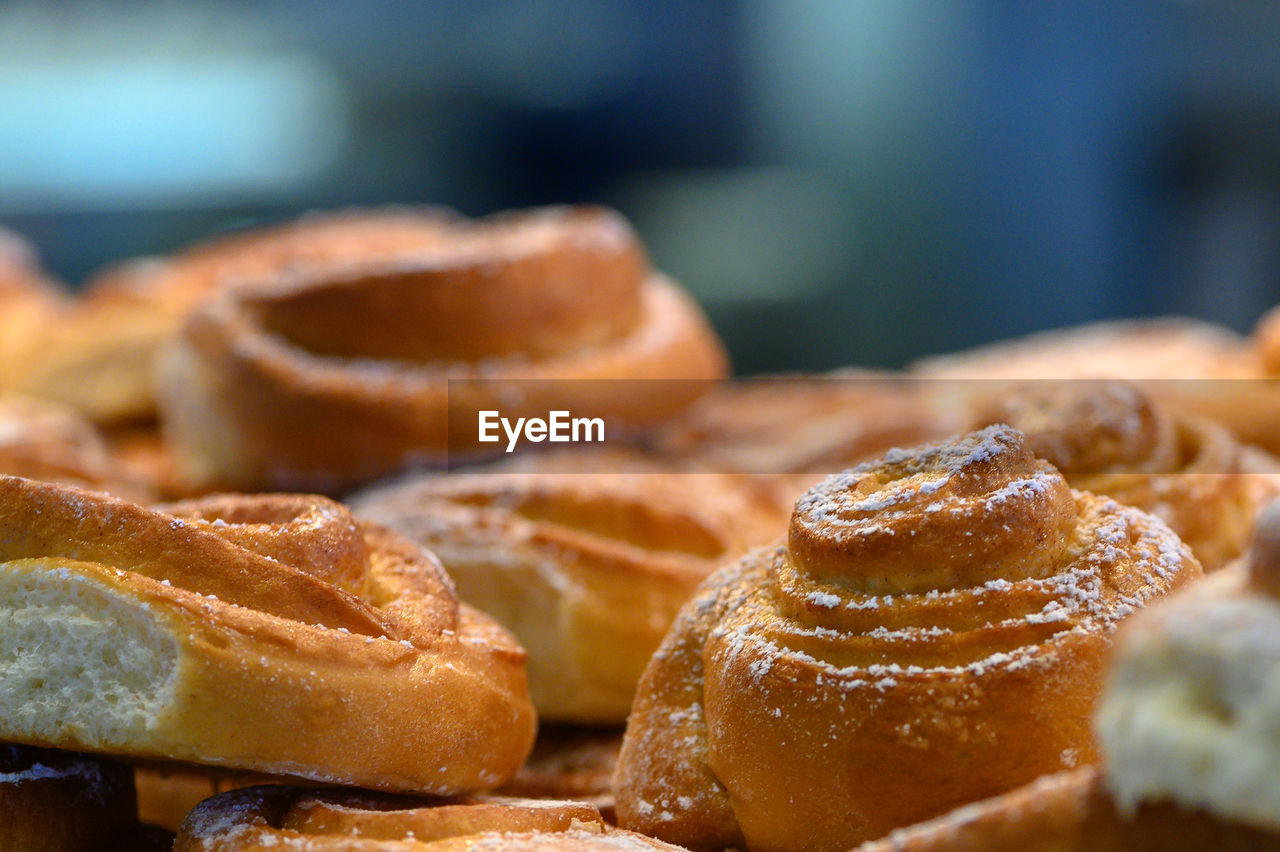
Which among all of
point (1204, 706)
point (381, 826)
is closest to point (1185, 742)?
point (1204, 706)

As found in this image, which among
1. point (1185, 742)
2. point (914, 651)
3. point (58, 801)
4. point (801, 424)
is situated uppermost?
point (1185, 742)

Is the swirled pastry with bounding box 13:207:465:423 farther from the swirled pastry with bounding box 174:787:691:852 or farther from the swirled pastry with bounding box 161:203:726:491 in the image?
the swirled pastry with bounding box 174:787:691:852

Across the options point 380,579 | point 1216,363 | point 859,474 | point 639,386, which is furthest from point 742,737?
Answer: point 1216,363

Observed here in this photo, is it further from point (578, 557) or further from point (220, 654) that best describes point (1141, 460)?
point (220, 654)

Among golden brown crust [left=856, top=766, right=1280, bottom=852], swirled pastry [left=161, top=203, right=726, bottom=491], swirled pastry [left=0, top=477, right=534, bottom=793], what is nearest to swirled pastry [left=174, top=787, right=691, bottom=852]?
swirled pastry [left=0, top=477, right=534, bottom=793]

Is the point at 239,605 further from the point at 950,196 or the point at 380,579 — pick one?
the point at 950,196
